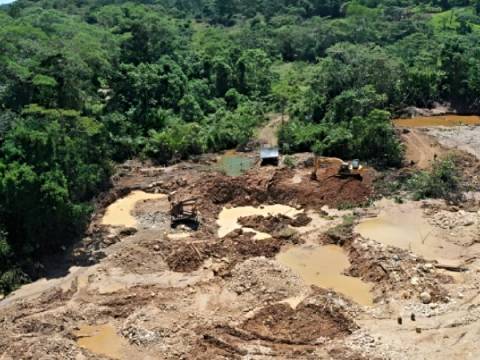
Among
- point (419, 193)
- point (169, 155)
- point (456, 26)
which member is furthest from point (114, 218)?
point (456, 26)

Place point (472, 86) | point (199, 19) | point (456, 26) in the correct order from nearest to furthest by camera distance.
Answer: point (472, 86) < point (456, 26) < point (199, 19)

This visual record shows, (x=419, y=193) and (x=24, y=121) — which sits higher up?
(x=24, y=121)

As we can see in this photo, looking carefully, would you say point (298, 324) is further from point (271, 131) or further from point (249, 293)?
point (271, 131)

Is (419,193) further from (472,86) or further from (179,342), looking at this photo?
(472,86)

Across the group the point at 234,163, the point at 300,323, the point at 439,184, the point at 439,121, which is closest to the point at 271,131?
the point at 234,163

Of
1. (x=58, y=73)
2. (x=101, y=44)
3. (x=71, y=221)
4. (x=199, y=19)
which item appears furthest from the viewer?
(x=199, y=19)

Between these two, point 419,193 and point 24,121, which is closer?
point 24,121

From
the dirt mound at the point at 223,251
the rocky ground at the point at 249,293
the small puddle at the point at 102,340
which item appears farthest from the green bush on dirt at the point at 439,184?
the small puddle at the point at 102,340

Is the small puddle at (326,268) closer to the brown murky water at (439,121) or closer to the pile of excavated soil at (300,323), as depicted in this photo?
the pile of excavated soil at (300,323)

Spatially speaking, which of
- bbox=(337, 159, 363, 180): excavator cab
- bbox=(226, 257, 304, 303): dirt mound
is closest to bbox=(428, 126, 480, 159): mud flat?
bbox=(337, 159, 363, 180): excavator cab
